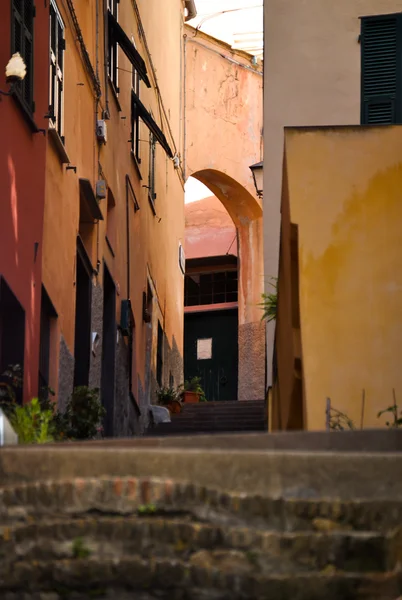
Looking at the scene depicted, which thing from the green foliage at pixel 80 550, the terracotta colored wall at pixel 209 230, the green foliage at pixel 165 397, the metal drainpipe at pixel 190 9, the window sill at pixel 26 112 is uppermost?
the metal drainpipe at pixel 190 9

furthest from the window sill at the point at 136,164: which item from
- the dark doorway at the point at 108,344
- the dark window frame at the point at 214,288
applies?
the dark window frame at the point at 214,288

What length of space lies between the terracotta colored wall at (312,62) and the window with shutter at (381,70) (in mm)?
284

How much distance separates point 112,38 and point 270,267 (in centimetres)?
495

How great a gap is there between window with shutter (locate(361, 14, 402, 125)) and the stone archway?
63.9ft

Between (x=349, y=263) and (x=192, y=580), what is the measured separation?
6.28m

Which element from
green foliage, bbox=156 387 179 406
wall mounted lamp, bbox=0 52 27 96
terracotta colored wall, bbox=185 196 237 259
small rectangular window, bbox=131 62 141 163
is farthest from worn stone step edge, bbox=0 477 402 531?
terracotta colored wall, bbox=185 196 237 259

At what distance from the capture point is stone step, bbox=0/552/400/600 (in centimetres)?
441

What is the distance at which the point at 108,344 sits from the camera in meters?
18.7

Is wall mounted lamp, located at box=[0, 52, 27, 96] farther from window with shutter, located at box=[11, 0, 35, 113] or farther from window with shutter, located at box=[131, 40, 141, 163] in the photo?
window with shutter, located at box=[131, 40, 141, 163]

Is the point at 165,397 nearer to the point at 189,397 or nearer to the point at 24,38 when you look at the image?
the point at 189,397

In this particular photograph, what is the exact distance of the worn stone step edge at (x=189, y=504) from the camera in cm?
464

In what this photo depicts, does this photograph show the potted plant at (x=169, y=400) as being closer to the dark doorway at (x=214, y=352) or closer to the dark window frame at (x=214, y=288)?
the dark doorway at (x=214, y=352)

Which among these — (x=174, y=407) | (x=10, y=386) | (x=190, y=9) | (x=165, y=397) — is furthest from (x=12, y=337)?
(x=190, y=9)

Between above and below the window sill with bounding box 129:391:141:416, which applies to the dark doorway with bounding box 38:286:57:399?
above
